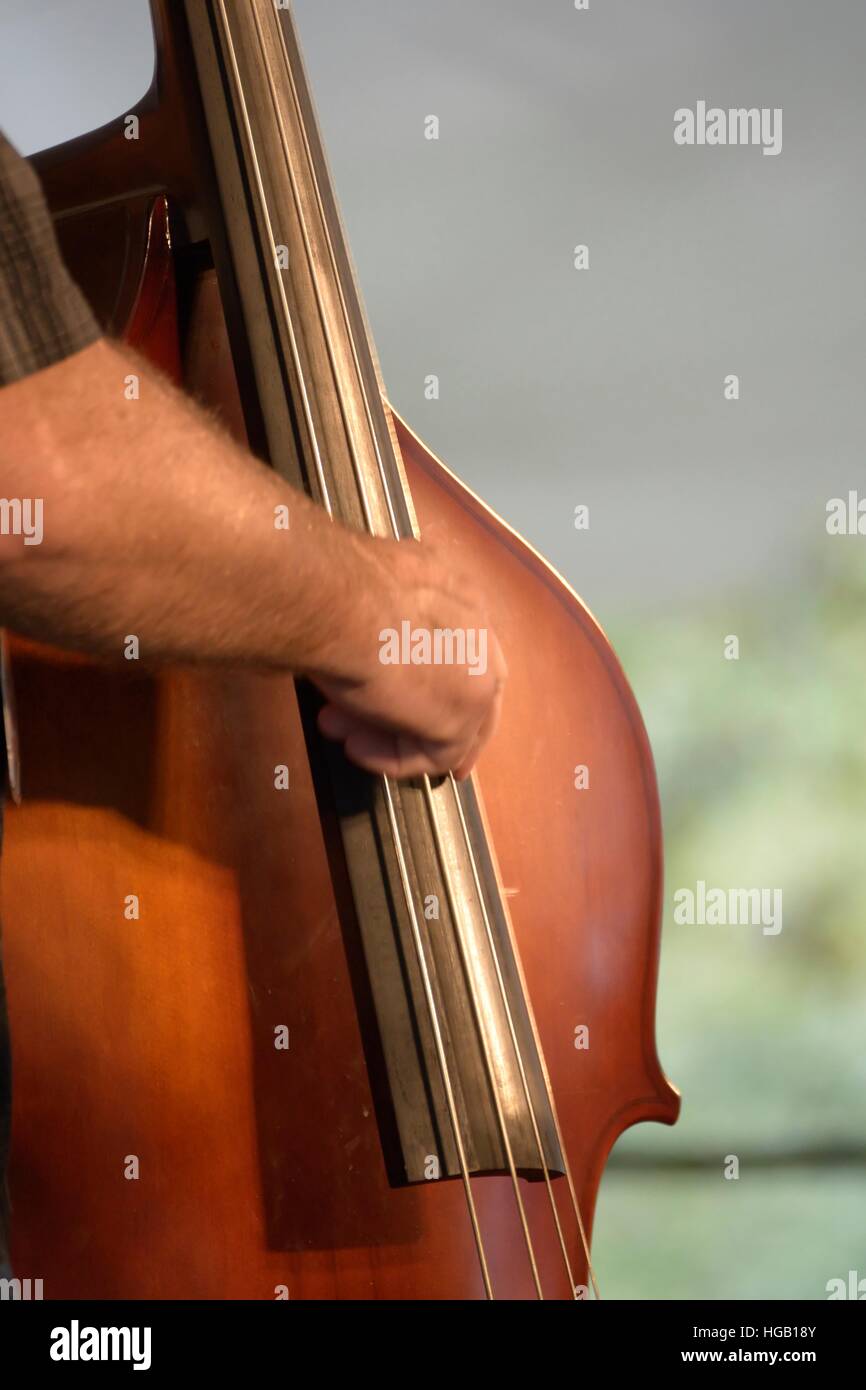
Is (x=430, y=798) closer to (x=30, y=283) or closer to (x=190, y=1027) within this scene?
(x=190, y=1027)

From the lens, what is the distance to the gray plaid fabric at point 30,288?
41cm

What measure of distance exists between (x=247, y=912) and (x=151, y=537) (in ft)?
0.78

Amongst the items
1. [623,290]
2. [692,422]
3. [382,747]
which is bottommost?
[382,747]

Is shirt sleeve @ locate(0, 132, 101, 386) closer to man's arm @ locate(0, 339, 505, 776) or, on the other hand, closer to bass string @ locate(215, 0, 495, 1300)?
man's arm @ locate(0, 339, 505, 776)

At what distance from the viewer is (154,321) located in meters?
0.62

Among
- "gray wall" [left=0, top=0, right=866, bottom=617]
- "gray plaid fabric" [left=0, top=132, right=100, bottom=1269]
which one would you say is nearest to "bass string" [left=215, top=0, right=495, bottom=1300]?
"gray plaid fabric" [left=0, top=132, right=100, bottom=1269]

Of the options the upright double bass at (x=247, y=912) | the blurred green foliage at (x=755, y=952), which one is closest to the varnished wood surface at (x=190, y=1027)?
the upright double bass at (x=247, y=912)

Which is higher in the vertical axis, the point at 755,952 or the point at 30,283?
the point at 30,283

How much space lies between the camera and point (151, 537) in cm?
43

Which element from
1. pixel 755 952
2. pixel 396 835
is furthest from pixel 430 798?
pixel 755 952

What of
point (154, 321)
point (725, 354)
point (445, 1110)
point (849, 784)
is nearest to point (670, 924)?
point (849, 784)

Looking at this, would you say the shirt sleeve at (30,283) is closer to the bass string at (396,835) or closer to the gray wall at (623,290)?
the bass string at (396,835)

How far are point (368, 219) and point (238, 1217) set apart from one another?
38.3 inches
